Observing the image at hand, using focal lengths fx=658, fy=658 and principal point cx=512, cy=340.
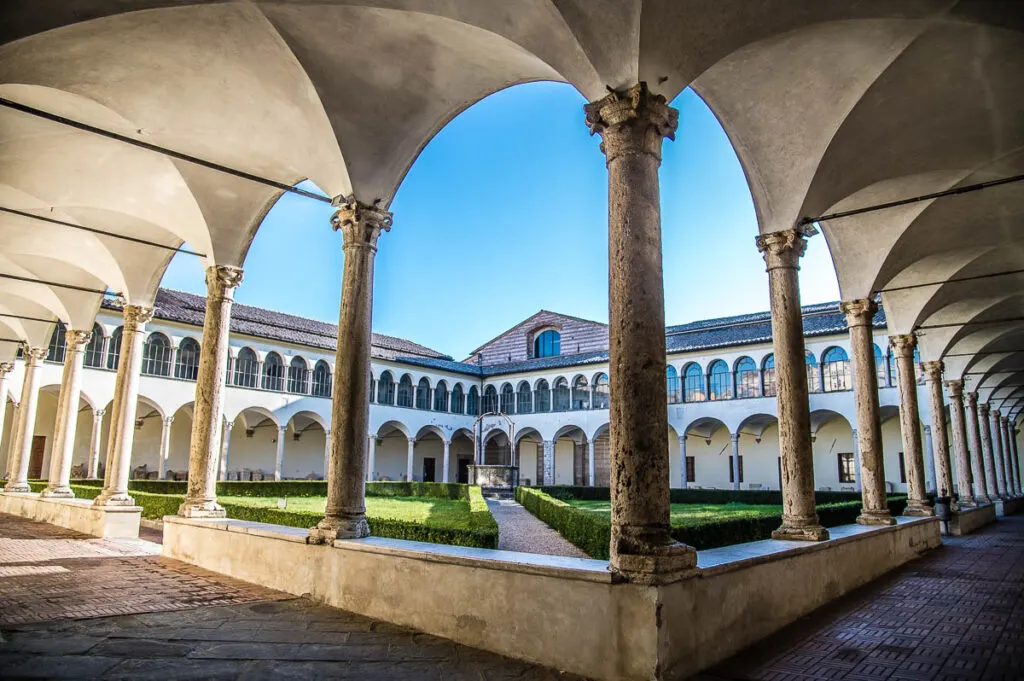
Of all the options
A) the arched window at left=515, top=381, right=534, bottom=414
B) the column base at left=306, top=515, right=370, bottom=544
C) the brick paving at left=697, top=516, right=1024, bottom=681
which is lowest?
the brick paving at left=697, top=516, right=1024, bottom=681

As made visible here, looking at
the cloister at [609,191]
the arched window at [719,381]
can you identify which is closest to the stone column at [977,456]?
the cloister at [609,191]

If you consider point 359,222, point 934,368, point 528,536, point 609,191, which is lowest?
point 528,536

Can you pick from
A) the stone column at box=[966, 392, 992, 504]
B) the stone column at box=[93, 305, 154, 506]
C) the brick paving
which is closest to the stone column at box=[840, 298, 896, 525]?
the brick paving

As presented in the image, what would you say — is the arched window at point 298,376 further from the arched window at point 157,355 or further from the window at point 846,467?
the window at point 846,467

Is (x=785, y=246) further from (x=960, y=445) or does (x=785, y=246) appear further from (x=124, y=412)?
(x=960, y=445)

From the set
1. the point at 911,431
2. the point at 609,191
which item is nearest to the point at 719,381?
the point at 911,431

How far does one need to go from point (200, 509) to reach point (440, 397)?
2611 cm

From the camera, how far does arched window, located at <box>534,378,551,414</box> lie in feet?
113

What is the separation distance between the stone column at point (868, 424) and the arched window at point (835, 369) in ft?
58.1

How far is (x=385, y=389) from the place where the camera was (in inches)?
1261

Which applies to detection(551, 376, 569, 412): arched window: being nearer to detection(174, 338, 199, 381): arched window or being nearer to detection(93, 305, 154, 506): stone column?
detection(174, 338, 199, 381): arched window

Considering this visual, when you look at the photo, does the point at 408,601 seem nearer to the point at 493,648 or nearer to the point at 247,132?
the point at 493,648

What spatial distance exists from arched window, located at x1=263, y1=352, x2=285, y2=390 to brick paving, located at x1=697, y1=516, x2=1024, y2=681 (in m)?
24.5

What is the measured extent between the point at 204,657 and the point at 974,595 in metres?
7.75
